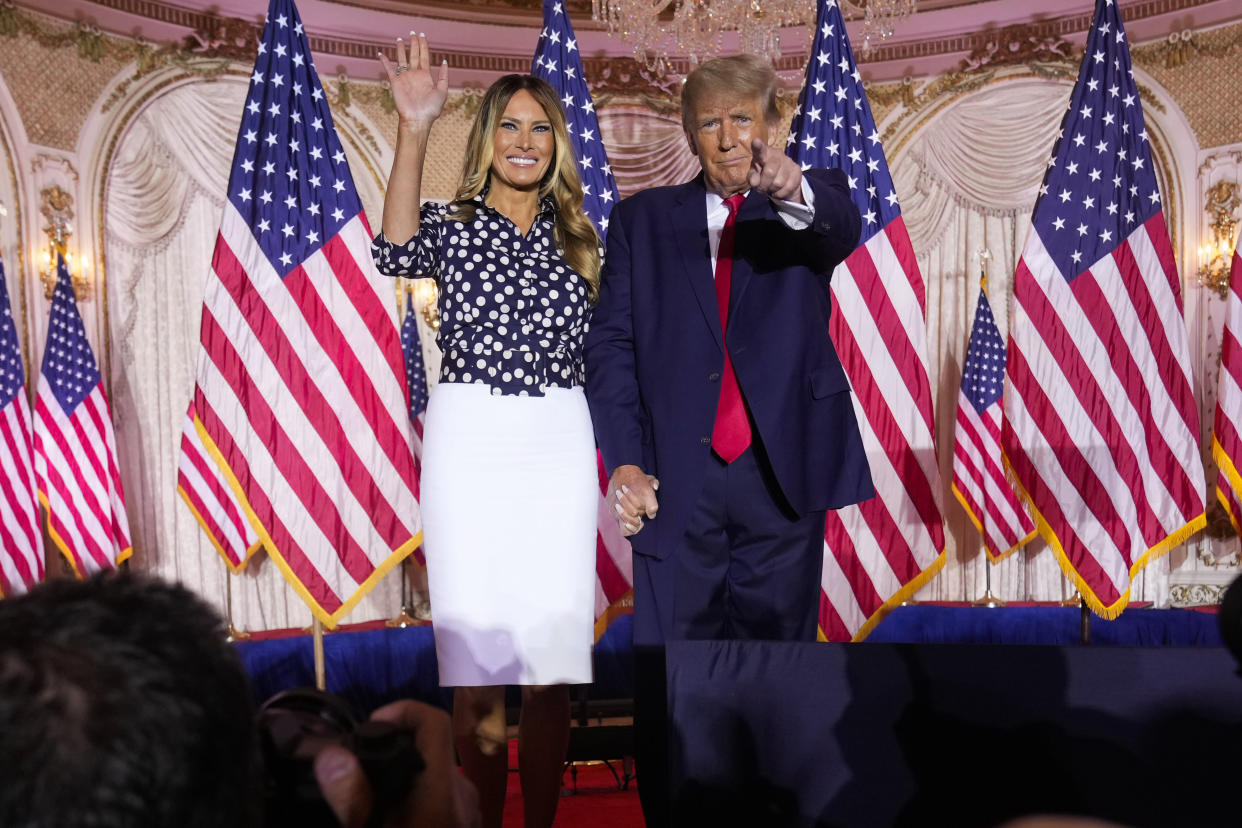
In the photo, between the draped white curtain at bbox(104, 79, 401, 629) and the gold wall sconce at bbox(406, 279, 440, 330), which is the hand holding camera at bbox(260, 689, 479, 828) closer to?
the draped white curtain at bbox(104, 79, 401, 629)

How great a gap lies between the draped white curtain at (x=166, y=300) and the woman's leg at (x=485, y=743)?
535 centimetres

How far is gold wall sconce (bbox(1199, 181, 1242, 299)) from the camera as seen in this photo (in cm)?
730

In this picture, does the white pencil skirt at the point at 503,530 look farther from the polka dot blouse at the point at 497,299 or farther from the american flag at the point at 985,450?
the american flag at the point at 985,450

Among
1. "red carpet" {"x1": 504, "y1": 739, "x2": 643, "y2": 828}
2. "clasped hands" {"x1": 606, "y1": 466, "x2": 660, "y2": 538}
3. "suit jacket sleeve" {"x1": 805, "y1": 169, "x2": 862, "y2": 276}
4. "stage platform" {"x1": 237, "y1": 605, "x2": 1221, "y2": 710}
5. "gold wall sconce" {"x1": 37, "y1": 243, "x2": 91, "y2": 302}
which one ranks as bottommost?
"stage platform" {"x1": 237, "y1": 605, "x2": 1221, "y2": 710}

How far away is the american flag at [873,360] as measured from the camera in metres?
4.18

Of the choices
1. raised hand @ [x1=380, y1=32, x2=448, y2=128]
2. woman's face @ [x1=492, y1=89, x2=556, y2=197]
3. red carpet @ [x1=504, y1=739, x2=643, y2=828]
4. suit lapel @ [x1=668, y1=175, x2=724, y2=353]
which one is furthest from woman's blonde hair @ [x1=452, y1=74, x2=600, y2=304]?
red carpet @ [x1=504, y1=739, x2=643, y2=828]

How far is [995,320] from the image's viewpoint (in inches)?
314

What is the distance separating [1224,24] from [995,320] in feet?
8.27

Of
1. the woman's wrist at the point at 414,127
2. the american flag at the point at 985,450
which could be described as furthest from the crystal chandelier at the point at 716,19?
the woman's wrist at the point at 414,127

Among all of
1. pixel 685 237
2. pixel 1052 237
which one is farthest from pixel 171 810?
pixel 1052 237

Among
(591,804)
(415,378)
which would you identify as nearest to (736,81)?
(591,804)

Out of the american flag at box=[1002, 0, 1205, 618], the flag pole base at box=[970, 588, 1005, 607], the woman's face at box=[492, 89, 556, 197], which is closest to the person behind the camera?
the woman's face at box=[492, 89, 556, 197]

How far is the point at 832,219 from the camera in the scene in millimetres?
2098

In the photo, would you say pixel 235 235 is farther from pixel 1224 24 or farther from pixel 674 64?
pixel 1224 24
